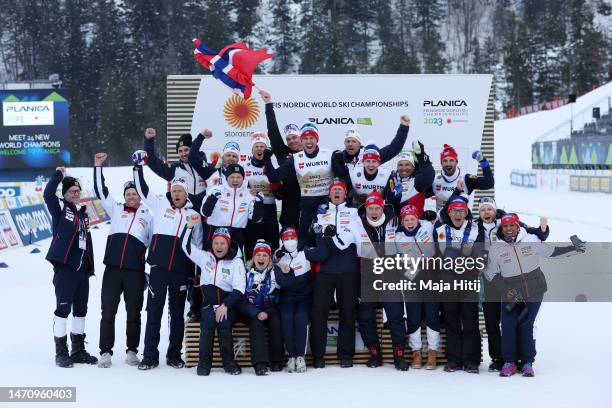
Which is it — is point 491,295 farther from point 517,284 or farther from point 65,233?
point 65,233

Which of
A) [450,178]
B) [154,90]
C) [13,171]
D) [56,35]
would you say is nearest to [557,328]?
[450,178]

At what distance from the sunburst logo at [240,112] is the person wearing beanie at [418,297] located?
4087 millimetres

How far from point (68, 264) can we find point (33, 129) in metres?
24.4

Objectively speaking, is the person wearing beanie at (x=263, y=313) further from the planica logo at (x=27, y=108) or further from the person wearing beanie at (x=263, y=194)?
the planica logo at (x=27, y=108)

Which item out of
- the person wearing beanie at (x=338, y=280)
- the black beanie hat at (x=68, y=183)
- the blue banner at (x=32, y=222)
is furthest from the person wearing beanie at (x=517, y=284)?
the blue banner at (x=32, y=222)

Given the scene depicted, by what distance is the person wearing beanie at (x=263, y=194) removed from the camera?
29.1 ft

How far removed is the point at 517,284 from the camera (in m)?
7.49

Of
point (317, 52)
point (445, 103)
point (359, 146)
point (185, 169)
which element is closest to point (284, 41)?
point (317, 52)

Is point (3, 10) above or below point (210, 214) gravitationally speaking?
above

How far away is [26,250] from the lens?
18.7m

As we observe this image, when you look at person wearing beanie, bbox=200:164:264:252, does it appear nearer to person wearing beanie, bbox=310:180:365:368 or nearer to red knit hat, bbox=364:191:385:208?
person wearing beanie, bbox=310:180:365:368

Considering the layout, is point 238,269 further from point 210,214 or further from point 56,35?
point 56,35

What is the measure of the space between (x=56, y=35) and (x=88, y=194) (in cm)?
6210

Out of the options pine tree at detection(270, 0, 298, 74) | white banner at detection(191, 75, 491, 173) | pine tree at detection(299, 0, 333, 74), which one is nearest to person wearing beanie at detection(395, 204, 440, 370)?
white banner at detection(191, 75, 491, 173)
